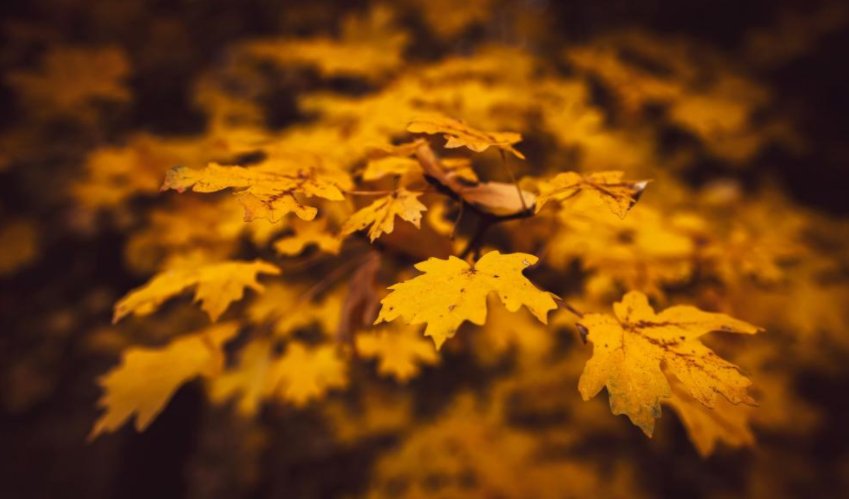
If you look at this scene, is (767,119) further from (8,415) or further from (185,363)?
(8,415)

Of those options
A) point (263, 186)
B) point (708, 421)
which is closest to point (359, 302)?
point (263, 186)

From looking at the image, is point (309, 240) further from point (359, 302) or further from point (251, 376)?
point (251, 376)

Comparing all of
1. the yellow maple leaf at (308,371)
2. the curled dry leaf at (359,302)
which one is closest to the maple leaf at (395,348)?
the yellow maple leaf at (308,371)

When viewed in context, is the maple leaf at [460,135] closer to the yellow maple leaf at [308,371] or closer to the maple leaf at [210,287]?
the maple leaf at [210,287]

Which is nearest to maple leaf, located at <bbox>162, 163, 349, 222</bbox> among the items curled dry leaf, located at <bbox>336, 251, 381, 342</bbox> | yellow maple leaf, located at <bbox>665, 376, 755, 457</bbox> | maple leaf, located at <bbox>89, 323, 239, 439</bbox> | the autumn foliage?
the autumn foliage

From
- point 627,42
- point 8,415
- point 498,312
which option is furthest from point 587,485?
point 8,415

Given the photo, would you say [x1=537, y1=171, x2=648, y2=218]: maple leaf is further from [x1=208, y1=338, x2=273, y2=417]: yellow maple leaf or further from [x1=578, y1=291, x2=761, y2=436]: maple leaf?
[x1=208, y1=338, x2=273, y2=417]: yellow maple leaf
